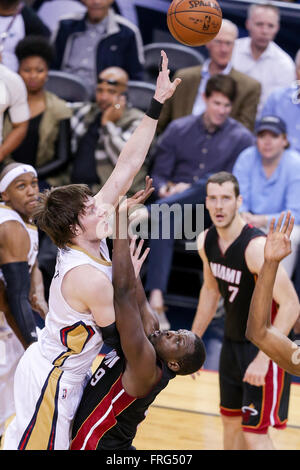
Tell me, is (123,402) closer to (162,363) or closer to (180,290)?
(162,363)

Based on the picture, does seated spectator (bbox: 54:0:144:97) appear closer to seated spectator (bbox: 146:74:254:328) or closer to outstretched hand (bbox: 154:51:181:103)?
seated spectator (bbox: 146:74:254:328)

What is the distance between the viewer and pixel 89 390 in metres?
3.33

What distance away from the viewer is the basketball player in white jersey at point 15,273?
3867mm

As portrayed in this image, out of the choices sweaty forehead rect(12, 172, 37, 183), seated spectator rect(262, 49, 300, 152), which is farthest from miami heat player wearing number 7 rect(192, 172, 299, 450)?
seated spectator rect(262, 49, 300, 152)

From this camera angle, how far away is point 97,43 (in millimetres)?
7520

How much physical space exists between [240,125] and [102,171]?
4.34 ft

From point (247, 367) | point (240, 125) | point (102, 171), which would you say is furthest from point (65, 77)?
point (247, 367)

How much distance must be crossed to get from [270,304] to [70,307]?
844mm

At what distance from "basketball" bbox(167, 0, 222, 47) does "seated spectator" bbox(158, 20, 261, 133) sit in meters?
2.90

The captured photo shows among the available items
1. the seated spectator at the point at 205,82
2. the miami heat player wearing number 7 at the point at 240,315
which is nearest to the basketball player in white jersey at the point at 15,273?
the miami heat player wearing number 7 at the point at 240,315

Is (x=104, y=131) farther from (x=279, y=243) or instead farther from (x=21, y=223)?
(x=279, y=243)

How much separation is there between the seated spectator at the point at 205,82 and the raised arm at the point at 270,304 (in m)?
4.02

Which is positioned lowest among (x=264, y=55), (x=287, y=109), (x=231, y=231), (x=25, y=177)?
(x=231, y=231)

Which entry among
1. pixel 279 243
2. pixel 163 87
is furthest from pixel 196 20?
pixel 279 243
